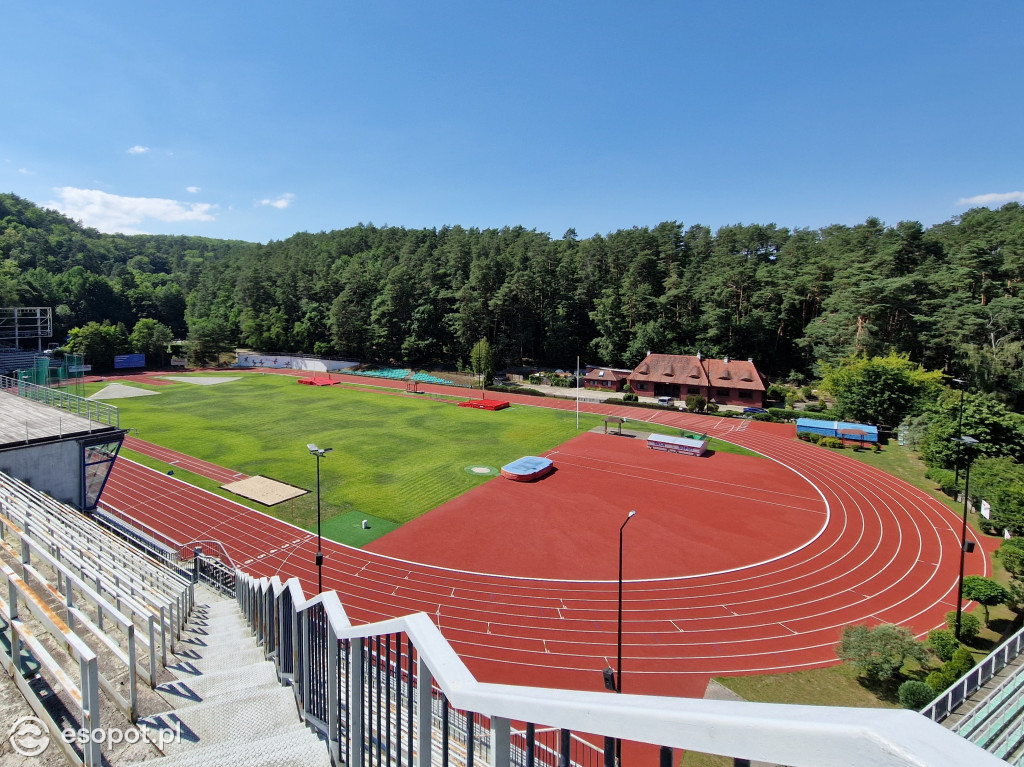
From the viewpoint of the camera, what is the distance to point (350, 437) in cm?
3953

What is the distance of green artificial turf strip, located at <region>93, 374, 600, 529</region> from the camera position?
93.9 feet

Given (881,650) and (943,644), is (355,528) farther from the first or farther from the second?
(943,644)

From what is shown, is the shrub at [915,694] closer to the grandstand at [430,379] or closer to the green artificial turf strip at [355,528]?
the green artificial turf strip at [355,528]

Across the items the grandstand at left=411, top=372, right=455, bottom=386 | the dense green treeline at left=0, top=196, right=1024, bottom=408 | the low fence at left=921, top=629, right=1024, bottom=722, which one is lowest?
the low fence at left=921, top=629, right=1024, bottom=722

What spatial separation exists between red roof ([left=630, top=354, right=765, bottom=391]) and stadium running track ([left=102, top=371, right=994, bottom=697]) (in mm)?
24817

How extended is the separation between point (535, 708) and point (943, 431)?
123ft

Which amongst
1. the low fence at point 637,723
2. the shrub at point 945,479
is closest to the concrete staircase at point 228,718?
the low fence at point 637,723

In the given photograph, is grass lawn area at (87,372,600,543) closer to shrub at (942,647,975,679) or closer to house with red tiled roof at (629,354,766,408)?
house with red tiled roof at (629,354,766,408)

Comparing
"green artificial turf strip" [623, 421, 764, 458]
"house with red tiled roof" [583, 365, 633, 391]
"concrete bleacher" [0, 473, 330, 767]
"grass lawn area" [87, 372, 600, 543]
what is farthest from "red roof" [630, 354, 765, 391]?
"concrete bleacher" [0, 473, 330, 767]

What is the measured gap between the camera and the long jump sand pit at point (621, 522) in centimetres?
2145

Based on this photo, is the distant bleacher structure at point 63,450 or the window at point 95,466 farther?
the window at point 95,466

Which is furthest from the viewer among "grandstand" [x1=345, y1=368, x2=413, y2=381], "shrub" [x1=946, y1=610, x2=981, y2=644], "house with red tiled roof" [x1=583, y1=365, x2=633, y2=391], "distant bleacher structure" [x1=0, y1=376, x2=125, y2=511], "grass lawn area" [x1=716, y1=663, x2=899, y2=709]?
"grandstand" [x1=345, y1=368, x2=413, y2=381]

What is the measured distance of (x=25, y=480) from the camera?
16016 millimetres

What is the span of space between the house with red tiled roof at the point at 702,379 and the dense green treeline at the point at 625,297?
8.66m
